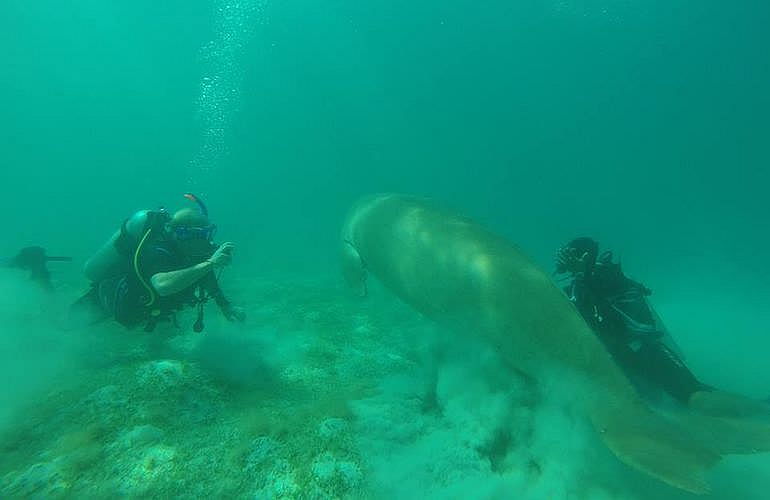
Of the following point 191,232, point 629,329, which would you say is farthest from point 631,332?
point 191,232

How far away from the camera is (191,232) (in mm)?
4660

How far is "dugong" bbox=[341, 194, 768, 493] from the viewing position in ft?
8.18

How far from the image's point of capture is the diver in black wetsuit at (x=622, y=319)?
3592 millimetres

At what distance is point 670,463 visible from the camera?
2346 millimetres

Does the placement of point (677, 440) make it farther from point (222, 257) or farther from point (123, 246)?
point (123, 246)

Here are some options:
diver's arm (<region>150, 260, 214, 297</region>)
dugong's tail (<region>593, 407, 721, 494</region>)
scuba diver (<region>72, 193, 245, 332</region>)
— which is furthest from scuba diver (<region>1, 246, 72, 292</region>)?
dugong's tail (<region>593, 407, 721, 494</region>)

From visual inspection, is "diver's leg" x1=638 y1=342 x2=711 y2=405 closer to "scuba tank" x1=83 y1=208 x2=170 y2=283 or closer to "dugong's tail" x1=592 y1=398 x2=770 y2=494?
"dugong's tail" x1=592 y1=398 x2=770 y2=494

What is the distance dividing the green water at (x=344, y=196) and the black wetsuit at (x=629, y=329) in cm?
73

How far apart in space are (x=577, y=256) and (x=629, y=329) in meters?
0.93

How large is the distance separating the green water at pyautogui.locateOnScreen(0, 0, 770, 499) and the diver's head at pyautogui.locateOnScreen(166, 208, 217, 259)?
1.34m

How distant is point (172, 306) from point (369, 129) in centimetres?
6705

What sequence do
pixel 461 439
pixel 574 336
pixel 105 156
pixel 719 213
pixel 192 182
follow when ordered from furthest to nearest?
pixel 105 156 → pixel 192 182 → pixel 719 213 → pixel 461 439 → pixel 574 336

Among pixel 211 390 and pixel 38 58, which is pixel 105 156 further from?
pixel 211 390

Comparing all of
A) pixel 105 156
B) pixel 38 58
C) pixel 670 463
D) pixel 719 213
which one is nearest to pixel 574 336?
pixel 670 463
